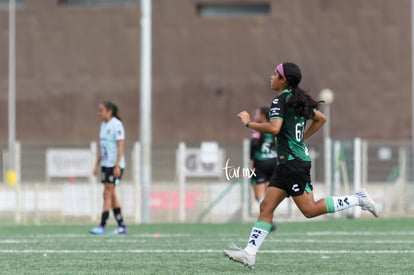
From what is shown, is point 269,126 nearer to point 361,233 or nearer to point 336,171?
point 361,233

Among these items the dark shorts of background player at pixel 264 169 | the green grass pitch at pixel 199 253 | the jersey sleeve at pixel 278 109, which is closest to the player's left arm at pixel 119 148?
the green grass pitch at pixel 199 253

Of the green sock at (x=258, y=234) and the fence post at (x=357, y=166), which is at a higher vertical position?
the fence post at (x=357, y=166)

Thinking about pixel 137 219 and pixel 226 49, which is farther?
pixel 226 49

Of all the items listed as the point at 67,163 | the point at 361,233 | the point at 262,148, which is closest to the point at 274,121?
the point at 361,233

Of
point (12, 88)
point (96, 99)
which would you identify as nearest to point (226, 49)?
point (96, 99)

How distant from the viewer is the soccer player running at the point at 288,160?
1005cm

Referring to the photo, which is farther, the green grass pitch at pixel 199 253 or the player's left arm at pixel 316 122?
the player's left arm at pixel 316 122

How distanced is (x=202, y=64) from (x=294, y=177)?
1471 inches

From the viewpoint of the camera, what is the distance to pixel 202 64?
4725 centimetres

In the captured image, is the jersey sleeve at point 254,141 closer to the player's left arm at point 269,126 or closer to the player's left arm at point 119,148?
the player's left arm at point 119,148

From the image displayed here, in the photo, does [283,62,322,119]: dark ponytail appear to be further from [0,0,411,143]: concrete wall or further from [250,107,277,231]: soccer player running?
[0,0,411,143]: concrete wall

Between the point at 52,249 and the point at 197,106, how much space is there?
34731 mm

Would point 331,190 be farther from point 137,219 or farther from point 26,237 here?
point 26,237

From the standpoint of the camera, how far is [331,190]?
26.8 metres
